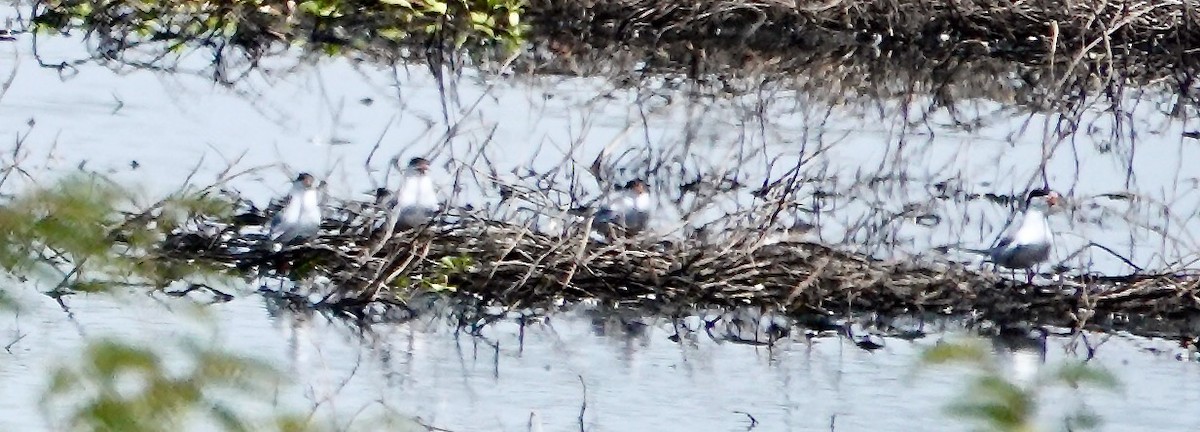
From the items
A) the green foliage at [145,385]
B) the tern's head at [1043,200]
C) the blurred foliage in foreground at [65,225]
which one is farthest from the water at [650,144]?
the green foliage at [145,385]

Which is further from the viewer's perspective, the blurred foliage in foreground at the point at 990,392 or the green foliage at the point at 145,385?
the blurred foliage in foreground at the point at 990,392

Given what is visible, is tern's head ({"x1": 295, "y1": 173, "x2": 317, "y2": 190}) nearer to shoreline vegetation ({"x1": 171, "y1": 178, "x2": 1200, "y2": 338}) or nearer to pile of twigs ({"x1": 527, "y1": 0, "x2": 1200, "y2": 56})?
shoreline vegetation ({"x1": 171, "y1": 178, "x2": 1200, "y2": 338})

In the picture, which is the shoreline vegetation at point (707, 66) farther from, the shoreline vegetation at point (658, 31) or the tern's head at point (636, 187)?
the tern's head at point (636, 187)

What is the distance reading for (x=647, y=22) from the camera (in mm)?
17250

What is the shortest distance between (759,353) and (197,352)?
4.92 m

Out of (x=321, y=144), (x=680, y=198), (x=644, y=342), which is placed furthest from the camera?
(x=321, y=144)

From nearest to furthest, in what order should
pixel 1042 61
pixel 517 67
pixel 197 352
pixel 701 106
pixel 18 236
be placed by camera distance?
pixel 197 352
pixel 18 236
pixel 701 106
pixel 517 67
pixel 1042 61

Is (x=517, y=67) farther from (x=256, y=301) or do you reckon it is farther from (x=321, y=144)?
(x=256, y=301)

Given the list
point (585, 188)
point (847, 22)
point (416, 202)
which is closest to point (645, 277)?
point (416, 202)

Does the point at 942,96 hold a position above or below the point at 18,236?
below

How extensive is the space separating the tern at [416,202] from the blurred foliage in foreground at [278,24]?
5.13 m

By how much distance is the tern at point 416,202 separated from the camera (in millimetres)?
9039

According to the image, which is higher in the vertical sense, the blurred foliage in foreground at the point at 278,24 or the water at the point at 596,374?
the water at the point at 596,374

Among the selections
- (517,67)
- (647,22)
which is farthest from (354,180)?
(647,22)
